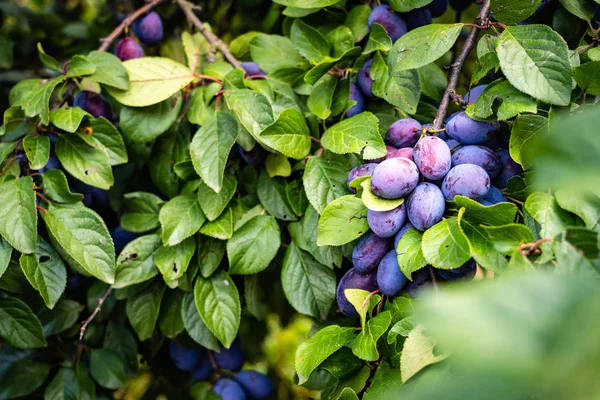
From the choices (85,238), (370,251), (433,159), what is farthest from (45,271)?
(433,159)

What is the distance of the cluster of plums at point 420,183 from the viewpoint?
0.65m

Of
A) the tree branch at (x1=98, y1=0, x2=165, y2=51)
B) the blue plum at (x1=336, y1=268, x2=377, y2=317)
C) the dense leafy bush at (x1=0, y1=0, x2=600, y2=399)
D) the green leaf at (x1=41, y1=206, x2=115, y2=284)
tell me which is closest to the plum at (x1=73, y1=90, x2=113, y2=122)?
the dense leafy bush at (x1=0, y1=0, x2=600, y2=399)

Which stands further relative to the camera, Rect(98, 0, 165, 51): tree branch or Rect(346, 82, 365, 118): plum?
Rect(98, 0, 165, 51): tree branch

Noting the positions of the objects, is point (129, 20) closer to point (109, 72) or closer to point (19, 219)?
point (109, 72)

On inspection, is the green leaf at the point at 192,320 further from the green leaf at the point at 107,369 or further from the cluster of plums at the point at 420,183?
the cluster of plums at the point at 420,183

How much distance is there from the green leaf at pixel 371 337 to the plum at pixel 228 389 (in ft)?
1.75

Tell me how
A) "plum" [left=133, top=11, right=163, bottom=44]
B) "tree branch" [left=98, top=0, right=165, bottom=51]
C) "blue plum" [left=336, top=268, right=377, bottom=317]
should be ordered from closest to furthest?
1. "blue plum" [left=336, top=268, right=377, bottom=317]
2. "tree branch" [left=98, top=0, right=165, bottom=51]
3. "plum" [left=133, top=11, right=163, bottom=44]

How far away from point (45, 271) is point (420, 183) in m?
0.61

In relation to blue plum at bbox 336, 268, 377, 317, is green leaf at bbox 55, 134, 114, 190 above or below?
above

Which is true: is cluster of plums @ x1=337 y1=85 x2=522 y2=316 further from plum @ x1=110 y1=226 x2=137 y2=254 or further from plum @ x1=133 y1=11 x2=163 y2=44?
plum @ x1=133 y1=11 x2=163 y2=44

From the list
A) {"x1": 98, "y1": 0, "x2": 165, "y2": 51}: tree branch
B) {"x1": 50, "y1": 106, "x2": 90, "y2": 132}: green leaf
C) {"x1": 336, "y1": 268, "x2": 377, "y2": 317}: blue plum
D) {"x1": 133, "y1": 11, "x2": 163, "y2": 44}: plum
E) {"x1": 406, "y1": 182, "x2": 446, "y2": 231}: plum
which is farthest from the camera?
{"x1": 133, "y1": 11, "x2": 163, "y2": 44}: plum

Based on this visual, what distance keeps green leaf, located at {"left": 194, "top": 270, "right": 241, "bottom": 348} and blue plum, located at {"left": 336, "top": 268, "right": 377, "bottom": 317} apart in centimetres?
22

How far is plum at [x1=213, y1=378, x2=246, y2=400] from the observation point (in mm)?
1121

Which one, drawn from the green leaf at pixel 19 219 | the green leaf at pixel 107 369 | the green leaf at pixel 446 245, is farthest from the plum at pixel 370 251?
the green leaf at pixel 107 369
